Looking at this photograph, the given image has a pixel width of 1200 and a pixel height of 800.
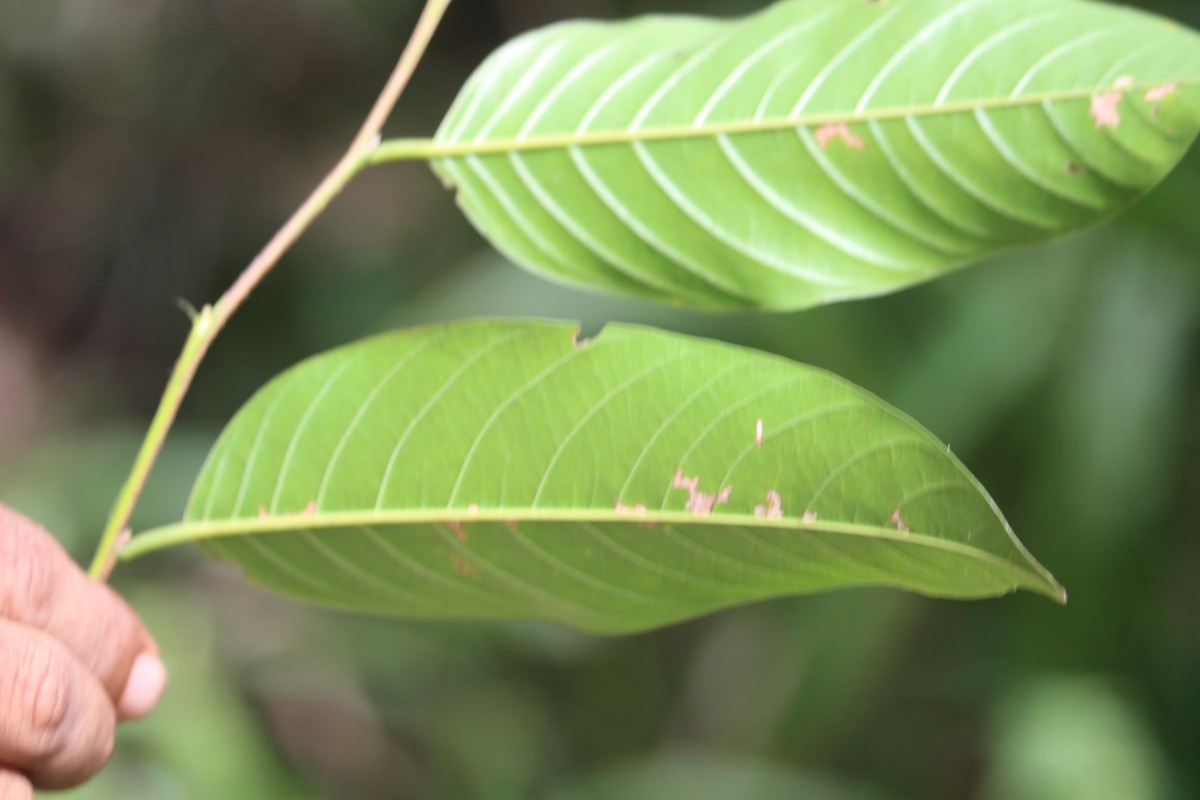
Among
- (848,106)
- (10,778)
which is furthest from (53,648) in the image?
(848,106)

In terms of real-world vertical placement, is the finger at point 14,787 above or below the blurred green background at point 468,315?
above

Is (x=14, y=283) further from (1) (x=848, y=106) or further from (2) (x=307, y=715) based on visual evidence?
(1) (x=848, y=106)

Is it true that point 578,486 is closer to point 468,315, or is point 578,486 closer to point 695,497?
point 695,497

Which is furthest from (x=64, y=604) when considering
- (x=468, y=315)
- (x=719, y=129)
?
(x=468, y=315)

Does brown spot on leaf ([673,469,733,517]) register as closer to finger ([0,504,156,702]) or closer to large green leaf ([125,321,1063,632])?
large green leaf ([125,321,1063,632])

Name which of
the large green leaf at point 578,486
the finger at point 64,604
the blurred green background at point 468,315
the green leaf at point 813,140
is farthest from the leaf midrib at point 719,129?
the blurred green background at point 468,315

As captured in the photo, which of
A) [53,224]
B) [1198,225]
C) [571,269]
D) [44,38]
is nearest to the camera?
[571,269]

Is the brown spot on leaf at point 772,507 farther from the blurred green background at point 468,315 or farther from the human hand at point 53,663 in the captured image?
the blurred green background at point 468,315
